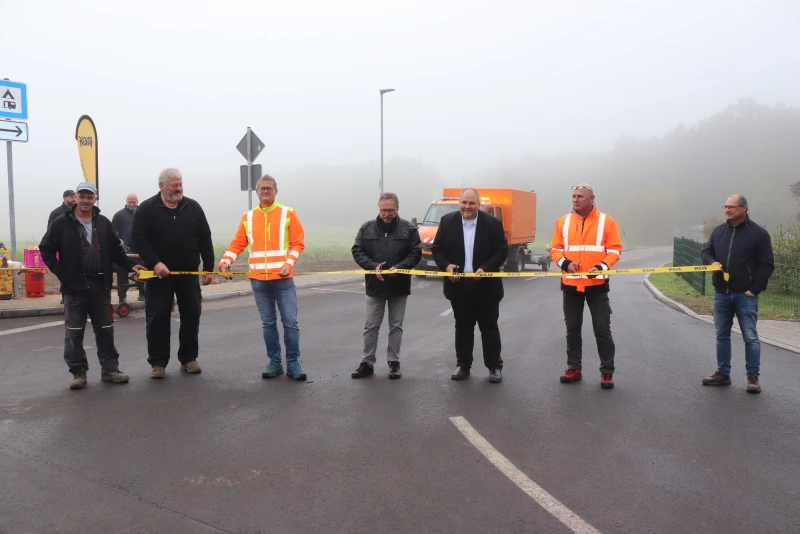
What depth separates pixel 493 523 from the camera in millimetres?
3504

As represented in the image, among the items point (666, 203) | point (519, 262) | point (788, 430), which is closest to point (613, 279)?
point (519, 262)

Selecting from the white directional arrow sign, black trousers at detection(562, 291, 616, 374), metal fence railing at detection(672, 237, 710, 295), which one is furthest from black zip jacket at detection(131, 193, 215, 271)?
metal fence railing at detection(672, 237, 710, 295)

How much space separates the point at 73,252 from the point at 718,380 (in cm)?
680

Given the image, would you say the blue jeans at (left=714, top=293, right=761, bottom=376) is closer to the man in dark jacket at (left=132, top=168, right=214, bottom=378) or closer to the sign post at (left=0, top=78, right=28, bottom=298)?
the man in dark jacket at (left=132, top=168, right=214, bottom=378)

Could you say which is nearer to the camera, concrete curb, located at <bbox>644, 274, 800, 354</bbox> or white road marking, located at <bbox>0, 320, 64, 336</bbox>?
concrete curb, located at <bbox>644, 274, 800, 354</bbox>

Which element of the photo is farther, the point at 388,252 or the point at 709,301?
the point at 709,301

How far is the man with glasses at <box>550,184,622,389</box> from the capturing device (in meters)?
6.50

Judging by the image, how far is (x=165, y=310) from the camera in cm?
682

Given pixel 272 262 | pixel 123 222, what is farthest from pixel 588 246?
pixel 123 222

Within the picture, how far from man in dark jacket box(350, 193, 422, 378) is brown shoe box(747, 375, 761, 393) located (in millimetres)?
3577

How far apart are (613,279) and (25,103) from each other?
18767 mm

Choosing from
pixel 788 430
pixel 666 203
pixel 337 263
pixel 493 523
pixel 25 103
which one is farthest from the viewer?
pixel 666 203

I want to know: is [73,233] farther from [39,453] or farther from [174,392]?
[39,453]

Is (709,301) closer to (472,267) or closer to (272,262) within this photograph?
(472,267)
